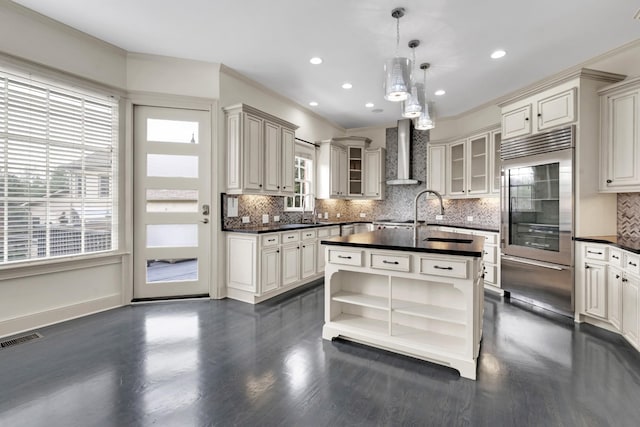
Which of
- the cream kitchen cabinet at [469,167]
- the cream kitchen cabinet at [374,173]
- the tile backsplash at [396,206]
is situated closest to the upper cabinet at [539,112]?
the cream kitchen cabinet at [469,167]

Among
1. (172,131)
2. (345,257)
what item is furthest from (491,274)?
(172,131)

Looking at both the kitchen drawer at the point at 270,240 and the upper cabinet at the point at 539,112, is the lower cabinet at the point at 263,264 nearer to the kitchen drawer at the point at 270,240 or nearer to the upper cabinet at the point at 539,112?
the kitchen drawer at the point at 270,240

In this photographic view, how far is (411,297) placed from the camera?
262 cm

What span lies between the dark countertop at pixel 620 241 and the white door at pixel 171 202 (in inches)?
170

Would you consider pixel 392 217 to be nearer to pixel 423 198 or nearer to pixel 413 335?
pixel 423 198

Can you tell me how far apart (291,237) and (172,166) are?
1824mm

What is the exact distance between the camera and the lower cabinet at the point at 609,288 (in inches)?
103

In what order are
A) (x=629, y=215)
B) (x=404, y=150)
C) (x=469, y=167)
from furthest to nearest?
(x=404, y=150) < (x=469, y=167) < (x=629, y=215)

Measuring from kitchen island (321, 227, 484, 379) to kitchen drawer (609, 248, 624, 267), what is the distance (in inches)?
54.2

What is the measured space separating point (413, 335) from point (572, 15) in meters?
3.26

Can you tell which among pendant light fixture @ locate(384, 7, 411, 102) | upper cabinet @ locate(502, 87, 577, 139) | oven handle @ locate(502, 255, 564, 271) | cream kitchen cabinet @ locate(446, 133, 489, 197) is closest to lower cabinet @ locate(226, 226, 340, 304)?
pendant light fixture @ locate(384, 7, 411, 102)

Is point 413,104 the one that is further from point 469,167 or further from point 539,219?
point 469,167

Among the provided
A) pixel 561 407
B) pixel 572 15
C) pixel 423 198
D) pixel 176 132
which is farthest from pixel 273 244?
pixel 572 15

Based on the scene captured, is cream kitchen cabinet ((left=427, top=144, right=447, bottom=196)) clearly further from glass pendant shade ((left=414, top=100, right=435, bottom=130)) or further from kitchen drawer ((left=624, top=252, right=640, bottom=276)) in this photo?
kitchen drawer ((left=624, top=252, right=640, bottom=276))
